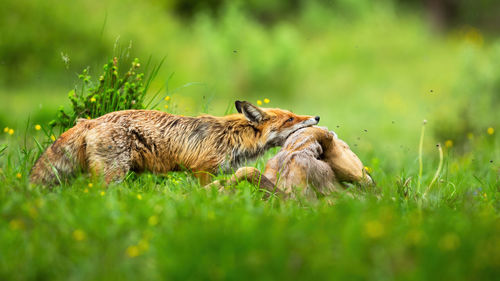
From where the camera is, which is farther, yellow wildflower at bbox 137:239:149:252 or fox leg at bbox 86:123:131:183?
fox leg at bbox 86:123:131:183

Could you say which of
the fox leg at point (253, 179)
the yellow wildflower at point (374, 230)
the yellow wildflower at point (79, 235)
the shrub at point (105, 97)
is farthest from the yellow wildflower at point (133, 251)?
the shrub at point (105, 97)

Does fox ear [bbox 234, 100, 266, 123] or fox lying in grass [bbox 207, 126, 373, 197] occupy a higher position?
fox ear [bbox 234, 100, 266, 123]

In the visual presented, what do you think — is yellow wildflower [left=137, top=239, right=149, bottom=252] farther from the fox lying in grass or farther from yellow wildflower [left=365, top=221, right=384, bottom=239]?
the fox lying in grass

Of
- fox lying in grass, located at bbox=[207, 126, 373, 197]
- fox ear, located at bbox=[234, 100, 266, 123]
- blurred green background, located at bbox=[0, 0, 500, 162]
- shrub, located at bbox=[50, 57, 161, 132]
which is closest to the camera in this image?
fox lying in grass, located at bbox=[207, 126, 373, 197]

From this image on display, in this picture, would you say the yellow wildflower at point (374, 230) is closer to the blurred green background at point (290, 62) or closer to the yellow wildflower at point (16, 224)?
the yellow wildflower at point (16, 224)

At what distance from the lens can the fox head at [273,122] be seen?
556 cm

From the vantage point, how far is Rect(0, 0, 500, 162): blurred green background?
11.8m

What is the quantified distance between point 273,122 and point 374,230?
2803mm

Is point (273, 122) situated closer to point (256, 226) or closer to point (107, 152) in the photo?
point (107, 152)

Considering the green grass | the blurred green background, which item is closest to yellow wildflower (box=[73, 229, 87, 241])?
the green grass

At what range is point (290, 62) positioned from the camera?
1709cm

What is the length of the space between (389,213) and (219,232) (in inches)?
43.3

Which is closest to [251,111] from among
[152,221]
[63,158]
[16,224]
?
[63,158]

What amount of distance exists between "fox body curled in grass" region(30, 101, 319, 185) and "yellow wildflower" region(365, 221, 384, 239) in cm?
240
